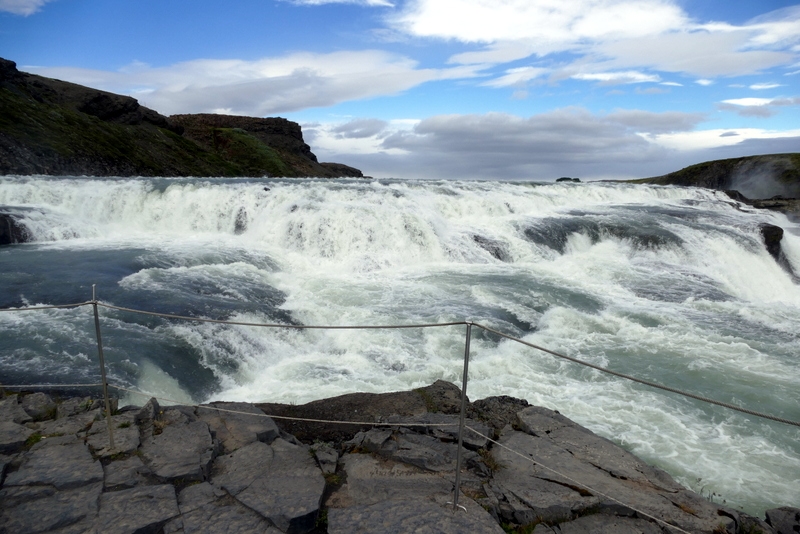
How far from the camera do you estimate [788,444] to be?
6.44 meters

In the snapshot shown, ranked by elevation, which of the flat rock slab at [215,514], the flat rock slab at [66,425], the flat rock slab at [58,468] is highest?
the flat rock slab at [58,468]

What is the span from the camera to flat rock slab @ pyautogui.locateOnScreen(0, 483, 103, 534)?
3.00 metres

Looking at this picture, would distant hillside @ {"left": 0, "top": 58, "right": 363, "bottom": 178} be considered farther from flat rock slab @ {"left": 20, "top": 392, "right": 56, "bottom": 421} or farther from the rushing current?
flat rock slab @ {"left": 20, "top": 392, "right": 56, "bottom": 421}

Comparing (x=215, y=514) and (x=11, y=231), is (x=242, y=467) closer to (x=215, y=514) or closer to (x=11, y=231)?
(x=215, y=514)

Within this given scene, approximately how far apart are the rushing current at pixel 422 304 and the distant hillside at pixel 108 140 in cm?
1788

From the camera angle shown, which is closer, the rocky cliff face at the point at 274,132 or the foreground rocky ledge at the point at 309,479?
the foreground rocky ledge at the point at 309,479

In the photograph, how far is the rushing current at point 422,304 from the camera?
6754 mm

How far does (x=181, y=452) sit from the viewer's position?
3.86 metres

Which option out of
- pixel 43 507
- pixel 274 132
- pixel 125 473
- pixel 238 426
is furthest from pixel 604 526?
pixel 274 132

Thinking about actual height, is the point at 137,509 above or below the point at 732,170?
below

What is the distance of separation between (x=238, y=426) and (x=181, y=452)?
1.97 ft

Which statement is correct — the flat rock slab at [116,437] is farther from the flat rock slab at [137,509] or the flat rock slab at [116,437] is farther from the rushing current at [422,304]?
the rushing current at [422,304]

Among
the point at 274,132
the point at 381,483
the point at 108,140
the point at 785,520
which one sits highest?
the point at 274,132

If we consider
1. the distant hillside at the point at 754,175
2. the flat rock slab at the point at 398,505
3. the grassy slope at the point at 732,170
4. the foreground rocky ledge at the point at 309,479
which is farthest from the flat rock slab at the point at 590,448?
the grassy slope at the point at 732,170
